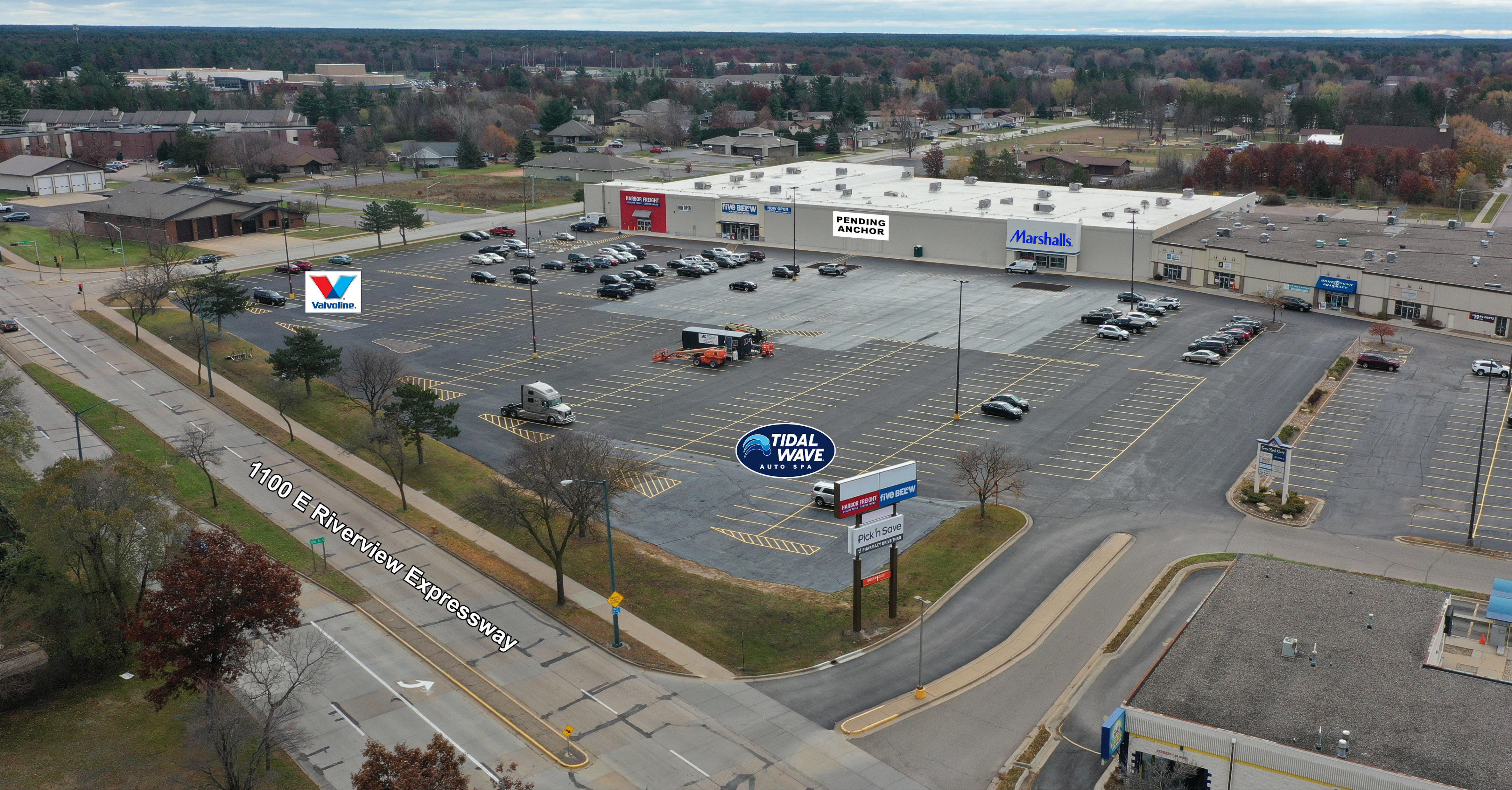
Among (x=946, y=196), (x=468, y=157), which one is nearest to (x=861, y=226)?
(x=946, y=196)

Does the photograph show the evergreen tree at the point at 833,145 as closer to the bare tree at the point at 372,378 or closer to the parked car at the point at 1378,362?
the parked car at the point at 1378,362

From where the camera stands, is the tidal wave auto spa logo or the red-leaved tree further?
the tidal wave auto spa logo

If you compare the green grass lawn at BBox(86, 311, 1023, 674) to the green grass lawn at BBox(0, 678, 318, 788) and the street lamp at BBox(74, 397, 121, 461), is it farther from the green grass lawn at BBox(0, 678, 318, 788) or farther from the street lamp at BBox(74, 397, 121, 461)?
the green grass lawn at BBox(0, 678, 318, 788)

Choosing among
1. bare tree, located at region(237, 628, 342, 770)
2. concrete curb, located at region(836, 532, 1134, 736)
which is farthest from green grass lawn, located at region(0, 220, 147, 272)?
concrete curb, located at region(836, 532, 1134, 736)

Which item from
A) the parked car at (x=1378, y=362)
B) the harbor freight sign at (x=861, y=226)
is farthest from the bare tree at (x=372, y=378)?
the parked car at (x=1378, y=362)

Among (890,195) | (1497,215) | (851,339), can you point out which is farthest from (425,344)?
(1497,215)

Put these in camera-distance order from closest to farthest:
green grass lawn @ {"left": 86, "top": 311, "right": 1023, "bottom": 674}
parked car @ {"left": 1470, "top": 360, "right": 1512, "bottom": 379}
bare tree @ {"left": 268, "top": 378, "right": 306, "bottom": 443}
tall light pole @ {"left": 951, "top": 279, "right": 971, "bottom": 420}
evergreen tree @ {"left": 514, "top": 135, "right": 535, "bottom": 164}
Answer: green grass lawn @ {"left": 86, "top": 311, "right": 1023, "bottom": 674} → bare tree @ {"left": 268, "top": 378, "right": 306, "bottom": 443} → tall light pole @ {"left": 951, "top": 279, "right": 971, "bottom": 420} → parked car @ {"left": 1470, "top": 360, "right": 1512, "bottom": 379} → evergreen tree @ {"left": 514, "top": 135, "right": 535, "bottom": 164}

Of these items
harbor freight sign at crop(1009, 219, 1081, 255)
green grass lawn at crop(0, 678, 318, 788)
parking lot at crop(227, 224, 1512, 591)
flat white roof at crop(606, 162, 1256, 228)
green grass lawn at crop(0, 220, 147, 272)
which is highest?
flat white roof at crop(606, 162, 1256, 228)
